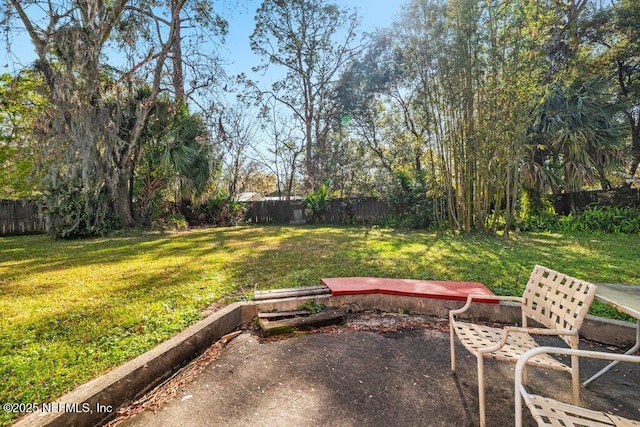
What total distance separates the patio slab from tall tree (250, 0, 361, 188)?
11925mm

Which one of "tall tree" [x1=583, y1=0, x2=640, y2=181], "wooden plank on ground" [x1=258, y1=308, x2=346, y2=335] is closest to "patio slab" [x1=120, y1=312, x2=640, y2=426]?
"wooden plank on ground" [x1=258, y1=308, x2=346, y2=335]

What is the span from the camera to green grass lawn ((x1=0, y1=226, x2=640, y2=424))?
194cm

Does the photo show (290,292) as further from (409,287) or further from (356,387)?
(356,387)

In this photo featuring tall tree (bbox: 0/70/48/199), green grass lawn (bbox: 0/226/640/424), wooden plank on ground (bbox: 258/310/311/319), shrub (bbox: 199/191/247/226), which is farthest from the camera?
shrub (bbox: 199/191/247/226)

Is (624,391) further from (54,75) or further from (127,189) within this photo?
(127,189)

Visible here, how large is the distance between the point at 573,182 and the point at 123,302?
10.1m

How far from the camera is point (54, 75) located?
19.5 ft

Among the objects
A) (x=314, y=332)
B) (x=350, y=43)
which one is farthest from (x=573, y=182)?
(x=350, y=43)

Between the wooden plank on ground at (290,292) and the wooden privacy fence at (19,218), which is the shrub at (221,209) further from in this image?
the wooden plank on ground at (290,292)

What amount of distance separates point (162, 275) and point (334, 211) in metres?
8.16

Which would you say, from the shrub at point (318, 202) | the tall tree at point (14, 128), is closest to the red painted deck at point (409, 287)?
the shrub at point (318, 202)

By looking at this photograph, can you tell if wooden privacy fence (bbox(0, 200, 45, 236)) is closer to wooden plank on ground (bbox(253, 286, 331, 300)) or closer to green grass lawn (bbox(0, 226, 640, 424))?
green grass lawn (bbox(0, 226, 640, 424))

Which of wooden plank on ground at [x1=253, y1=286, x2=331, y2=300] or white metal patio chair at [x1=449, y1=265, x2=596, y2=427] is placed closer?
white metal patio chair at [x1=449, y1=265, x2=596, y2=427]

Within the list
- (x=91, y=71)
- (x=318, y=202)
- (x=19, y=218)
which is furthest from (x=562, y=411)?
(x=19, y=218)
